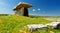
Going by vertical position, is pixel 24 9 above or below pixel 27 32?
above

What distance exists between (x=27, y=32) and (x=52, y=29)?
8.62 ft

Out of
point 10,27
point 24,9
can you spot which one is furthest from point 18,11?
point 10,27

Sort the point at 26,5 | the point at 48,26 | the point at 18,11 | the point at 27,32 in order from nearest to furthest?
the point at 27,32
the point at 48,26
the point at 26,5
the point at 18,11

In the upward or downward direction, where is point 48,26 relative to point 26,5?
downward

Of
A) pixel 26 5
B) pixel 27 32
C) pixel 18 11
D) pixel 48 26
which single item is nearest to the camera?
pixel 27 32

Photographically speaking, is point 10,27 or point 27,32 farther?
point 10,27

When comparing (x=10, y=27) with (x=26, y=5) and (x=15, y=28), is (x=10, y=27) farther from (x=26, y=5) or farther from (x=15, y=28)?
(x=26, y=5)

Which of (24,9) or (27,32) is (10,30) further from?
(24,9)

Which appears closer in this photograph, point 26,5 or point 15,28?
point 15,28

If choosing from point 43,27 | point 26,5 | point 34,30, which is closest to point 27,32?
point 34,30

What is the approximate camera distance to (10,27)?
658 inches

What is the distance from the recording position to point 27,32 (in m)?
15.2

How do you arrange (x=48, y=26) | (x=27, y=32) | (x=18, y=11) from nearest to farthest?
(x=27, y=32) < (x=48, y=26) < (x=18, y=11)

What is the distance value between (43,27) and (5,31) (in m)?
3.63
